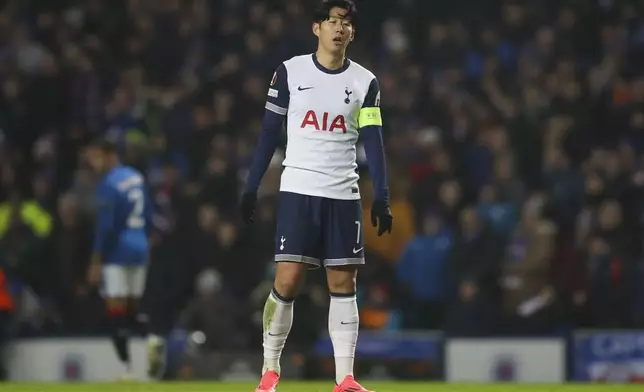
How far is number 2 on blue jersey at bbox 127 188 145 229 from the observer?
14.0 m

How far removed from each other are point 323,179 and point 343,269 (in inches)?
23.1

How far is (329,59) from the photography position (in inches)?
368

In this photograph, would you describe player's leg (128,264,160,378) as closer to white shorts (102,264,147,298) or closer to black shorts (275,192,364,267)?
white shorts (102,264,147,298)

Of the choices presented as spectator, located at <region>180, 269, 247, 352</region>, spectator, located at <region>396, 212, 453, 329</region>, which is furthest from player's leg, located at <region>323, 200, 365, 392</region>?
spectator, located at <region>396, 212, 453, 329</region>

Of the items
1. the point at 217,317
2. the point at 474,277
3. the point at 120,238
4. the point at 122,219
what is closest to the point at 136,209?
the point at 122,219

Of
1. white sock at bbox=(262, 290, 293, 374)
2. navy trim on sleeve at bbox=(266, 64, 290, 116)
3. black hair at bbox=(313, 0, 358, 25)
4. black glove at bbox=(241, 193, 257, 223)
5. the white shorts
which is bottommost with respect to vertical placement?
white sock at bbox=(262, 290, 293, 374)

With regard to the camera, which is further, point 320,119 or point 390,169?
point 390,169

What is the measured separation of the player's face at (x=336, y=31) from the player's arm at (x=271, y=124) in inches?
13.1

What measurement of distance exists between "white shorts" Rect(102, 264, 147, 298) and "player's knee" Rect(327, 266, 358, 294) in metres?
5.11

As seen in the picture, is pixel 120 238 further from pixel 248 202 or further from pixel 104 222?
pixel 248 202

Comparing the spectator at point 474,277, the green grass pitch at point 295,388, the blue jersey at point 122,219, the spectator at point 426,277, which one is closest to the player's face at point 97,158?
the blue jersey at point 122,219

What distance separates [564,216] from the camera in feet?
55.1

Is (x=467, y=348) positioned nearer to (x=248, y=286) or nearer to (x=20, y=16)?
(x=248, y=286)

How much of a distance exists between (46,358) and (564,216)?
604 cm
